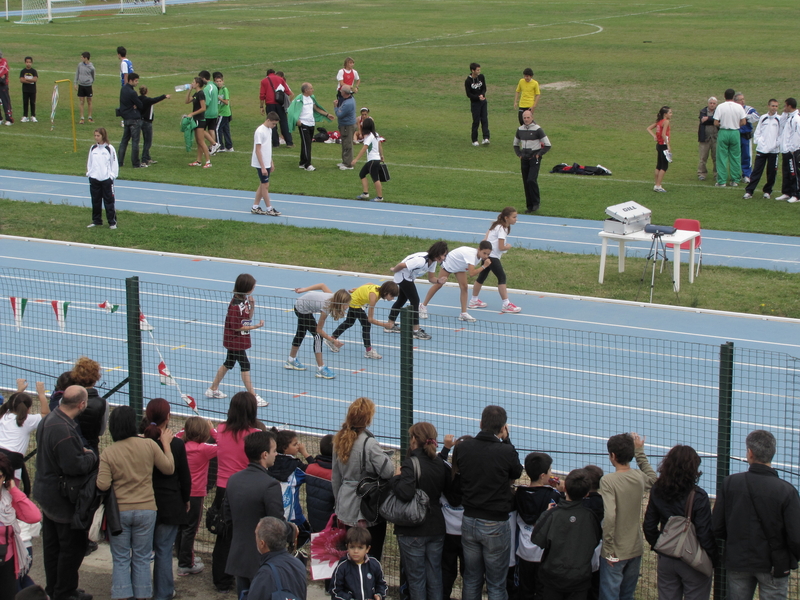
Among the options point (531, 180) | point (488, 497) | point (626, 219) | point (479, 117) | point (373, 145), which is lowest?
point (488, 497)

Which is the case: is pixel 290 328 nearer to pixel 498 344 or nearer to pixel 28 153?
pixel 498 344

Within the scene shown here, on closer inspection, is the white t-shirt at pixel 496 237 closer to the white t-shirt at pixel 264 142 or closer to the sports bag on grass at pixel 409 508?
the white t-shirt at pixel 264 142

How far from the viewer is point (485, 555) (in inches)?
262

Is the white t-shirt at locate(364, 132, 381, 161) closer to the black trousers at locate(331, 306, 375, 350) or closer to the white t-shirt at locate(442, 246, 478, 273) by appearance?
the white t-shirt at locate(442, 246, 478, 273)

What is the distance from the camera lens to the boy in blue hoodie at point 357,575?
6305mm

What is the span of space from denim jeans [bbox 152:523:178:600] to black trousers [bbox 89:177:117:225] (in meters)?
11.1

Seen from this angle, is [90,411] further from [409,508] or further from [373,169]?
[373,169]

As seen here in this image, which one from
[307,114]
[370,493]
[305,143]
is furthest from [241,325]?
[307,114]

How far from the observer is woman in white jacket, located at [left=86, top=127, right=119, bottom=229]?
54.1 ft

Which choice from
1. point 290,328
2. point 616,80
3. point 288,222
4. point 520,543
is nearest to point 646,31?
point 616,80

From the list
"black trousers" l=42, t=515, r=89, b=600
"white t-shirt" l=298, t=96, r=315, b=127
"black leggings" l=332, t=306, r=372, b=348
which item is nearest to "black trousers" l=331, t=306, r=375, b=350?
"black leggings" l=332, t=306, r=372, b=348

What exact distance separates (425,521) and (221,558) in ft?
5.28

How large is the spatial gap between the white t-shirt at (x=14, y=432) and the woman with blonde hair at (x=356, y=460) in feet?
8.34

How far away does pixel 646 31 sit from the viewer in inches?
1866
